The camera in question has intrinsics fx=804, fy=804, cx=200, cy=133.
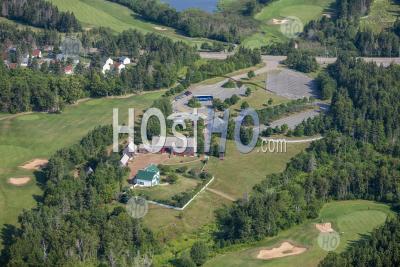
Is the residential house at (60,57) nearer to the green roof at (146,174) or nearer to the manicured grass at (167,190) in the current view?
the green roof at (146,174)

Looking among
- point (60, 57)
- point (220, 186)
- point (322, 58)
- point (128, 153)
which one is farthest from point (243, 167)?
point (60, 57)

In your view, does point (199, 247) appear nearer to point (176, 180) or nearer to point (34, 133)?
point (176, 180)

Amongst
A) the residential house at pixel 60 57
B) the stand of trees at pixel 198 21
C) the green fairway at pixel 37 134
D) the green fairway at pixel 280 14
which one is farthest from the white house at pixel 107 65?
the green fairway at pixel 280 14

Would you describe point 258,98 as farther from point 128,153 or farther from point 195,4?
point 195,4

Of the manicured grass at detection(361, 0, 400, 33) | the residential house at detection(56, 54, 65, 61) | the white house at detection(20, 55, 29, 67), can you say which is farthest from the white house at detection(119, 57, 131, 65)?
the manicured grass at detection(361, 0, 400, 33)

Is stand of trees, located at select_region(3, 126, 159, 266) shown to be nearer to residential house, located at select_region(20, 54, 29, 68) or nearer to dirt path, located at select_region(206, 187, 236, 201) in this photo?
dirt path, located at select_region(206, 187, 236, 201)

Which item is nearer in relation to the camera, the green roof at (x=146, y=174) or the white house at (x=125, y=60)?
the green roof at (x=146, y=174)
